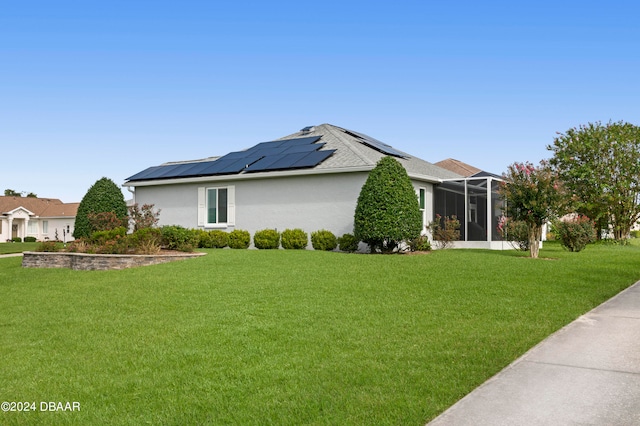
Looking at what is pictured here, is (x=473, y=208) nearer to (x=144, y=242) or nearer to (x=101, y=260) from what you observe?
(x=144, y=242)

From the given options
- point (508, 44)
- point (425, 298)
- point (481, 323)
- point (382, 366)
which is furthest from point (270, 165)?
point (382, 366)

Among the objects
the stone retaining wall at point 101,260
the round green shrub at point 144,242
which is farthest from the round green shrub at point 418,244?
the round green shrub at point 144,242

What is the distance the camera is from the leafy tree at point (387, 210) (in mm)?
17344

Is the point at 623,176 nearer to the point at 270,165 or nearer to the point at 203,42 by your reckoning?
the point at 270,165

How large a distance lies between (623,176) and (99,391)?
3523cm

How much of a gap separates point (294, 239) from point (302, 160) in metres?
3.41

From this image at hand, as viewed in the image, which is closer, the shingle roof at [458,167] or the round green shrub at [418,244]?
the round green shrub at [418,244]

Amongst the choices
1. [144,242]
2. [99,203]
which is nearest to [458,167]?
[99,203]

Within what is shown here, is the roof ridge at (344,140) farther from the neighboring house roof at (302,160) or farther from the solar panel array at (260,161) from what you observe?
the solar panel array at (260,161)

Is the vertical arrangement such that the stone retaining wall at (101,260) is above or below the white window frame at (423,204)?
below

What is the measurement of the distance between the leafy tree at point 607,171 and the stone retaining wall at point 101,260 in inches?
1023

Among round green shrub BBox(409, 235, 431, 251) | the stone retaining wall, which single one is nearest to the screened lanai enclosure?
round green shrub BBox(409, 235, 431, 251)

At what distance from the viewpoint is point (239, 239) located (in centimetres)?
2131

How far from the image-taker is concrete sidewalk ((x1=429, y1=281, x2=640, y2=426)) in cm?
414
